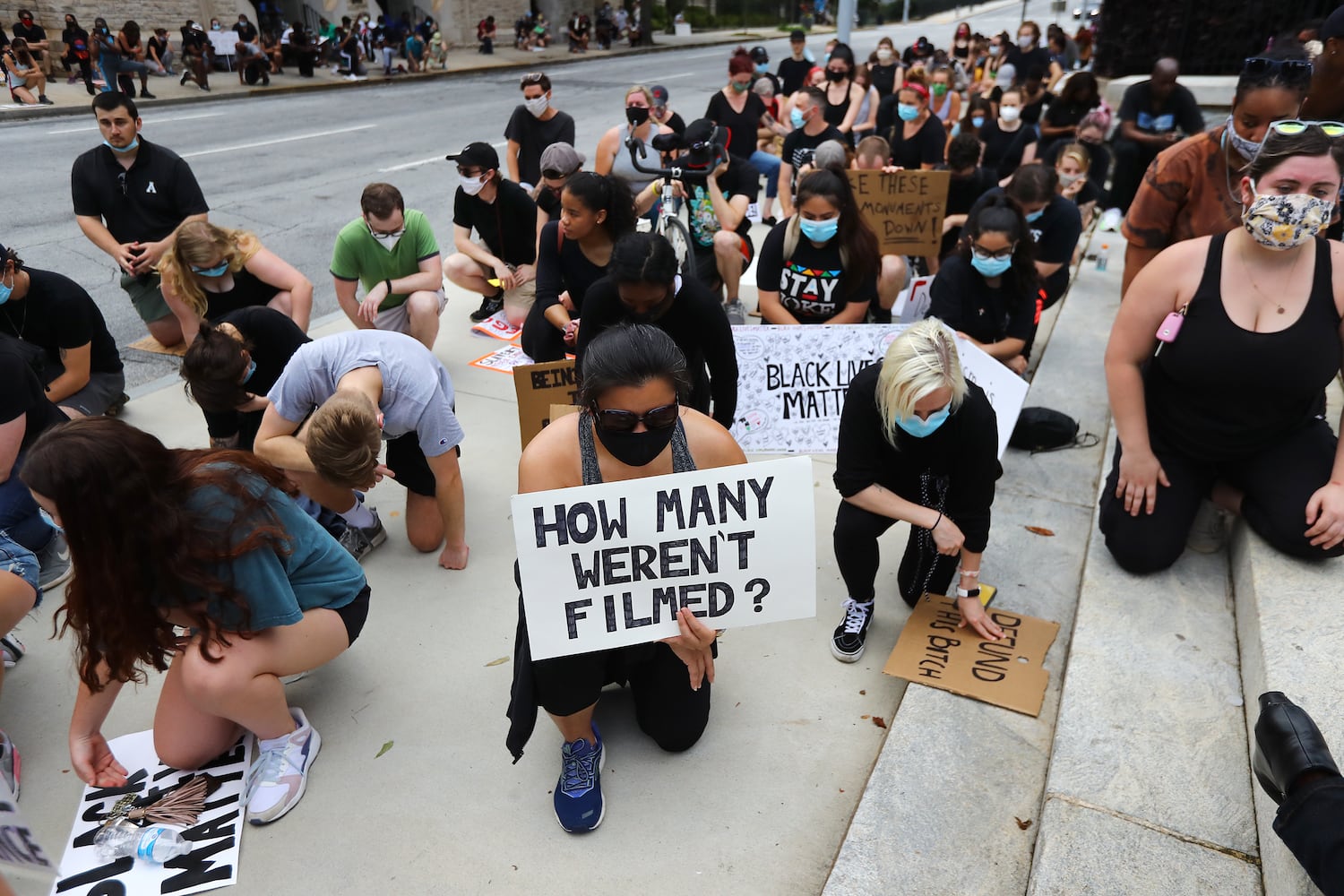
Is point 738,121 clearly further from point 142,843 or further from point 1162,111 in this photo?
point 142,843

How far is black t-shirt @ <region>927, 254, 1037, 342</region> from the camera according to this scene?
461 cm

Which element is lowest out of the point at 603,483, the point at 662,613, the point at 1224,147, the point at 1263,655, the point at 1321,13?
the point at 1263,655

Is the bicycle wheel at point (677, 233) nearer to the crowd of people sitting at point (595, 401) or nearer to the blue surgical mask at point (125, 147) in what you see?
the crowd of people sitting at point (595, 401)

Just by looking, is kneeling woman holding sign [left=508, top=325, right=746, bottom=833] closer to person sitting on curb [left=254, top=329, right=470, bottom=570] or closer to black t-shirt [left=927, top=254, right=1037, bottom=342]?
person sitting on curb [left=254, top=329, right=470, bottom=570]

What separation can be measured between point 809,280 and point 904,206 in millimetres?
1830

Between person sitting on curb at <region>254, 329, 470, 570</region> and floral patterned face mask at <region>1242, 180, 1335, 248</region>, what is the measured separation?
301 cm

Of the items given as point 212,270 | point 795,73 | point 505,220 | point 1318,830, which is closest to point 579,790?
point 1318,830

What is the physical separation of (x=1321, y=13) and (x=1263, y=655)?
1031cm

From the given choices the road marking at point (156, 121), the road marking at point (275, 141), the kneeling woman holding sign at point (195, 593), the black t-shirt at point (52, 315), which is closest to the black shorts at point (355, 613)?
the kneeling woman holding sign at point (195, 593)

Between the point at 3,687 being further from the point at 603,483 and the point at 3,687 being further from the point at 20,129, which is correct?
the point at 20,129

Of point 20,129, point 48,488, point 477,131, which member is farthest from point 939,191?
point 20,129

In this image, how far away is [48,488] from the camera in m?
2.10

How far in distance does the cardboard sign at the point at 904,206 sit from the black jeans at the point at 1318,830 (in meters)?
4.78

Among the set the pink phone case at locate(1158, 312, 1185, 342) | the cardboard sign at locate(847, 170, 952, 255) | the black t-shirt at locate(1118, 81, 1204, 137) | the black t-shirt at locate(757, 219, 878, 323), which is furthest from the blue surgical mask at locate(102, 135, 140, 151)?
the black t-shirt at locate(1118, 81, 1204, 137)
